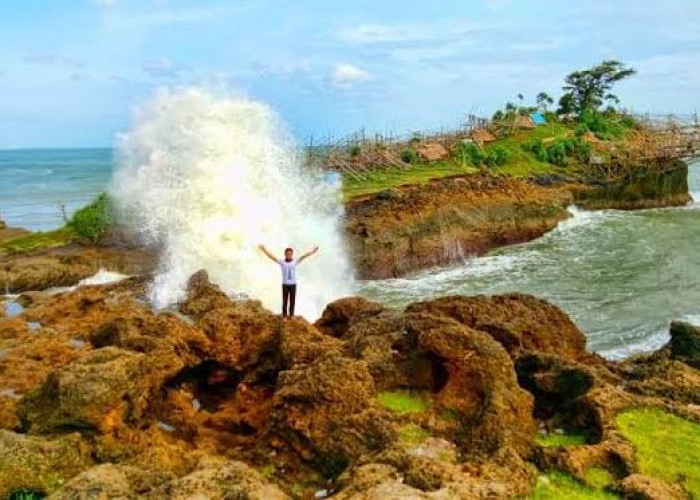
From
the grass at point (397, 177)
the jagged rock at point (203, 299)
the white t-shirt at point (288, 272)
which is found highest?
the grass at point (397, 177)

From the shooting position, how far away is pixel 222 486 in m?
6.64

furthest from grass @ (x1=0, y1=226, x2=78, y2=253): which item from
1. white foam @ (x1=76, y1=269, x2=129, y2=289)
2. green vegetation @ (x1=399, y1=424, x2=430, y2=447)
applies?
green vegetation @ (x1=399, y1=424, x2=430, y2=447)

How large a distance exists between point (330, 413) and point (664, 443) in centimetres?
411

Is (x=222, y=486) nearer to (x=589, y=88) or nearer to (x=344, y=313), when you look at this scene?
(x=344, y=313)

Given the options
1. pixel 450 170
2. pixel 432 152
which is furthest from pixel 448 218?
pixel 432 152

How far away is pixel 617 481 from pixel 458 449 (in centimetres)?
178

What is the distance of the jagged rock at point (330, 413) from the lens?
854cm

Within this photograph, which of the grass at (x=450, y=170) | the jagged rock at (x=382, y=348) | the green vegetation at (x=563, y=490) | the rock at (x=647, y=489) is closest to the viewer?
the rock at (x=647, y=489)

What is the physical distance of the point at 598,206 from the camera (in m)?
45.5

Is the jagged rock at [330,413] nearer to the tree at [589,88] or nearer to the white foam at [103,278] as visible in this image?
the white foam at [103,278]

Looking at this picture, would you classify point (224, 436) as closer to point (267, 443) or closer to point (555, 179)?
point (267, 443)

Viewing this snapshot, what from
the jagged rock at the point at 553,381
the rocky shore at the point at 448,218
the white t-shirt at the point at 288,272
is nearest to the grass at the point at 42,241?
the rocky shore at the point at 448,218

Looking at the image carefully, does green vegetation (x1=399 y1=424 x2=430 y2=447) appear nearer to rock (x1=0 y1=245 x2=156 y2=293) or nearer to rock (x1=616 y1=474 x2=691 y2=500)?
rock (x1=616 y1=474 x2=691 y2=500)

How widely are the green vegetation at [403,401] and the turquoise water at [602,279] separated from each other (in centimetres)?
845
